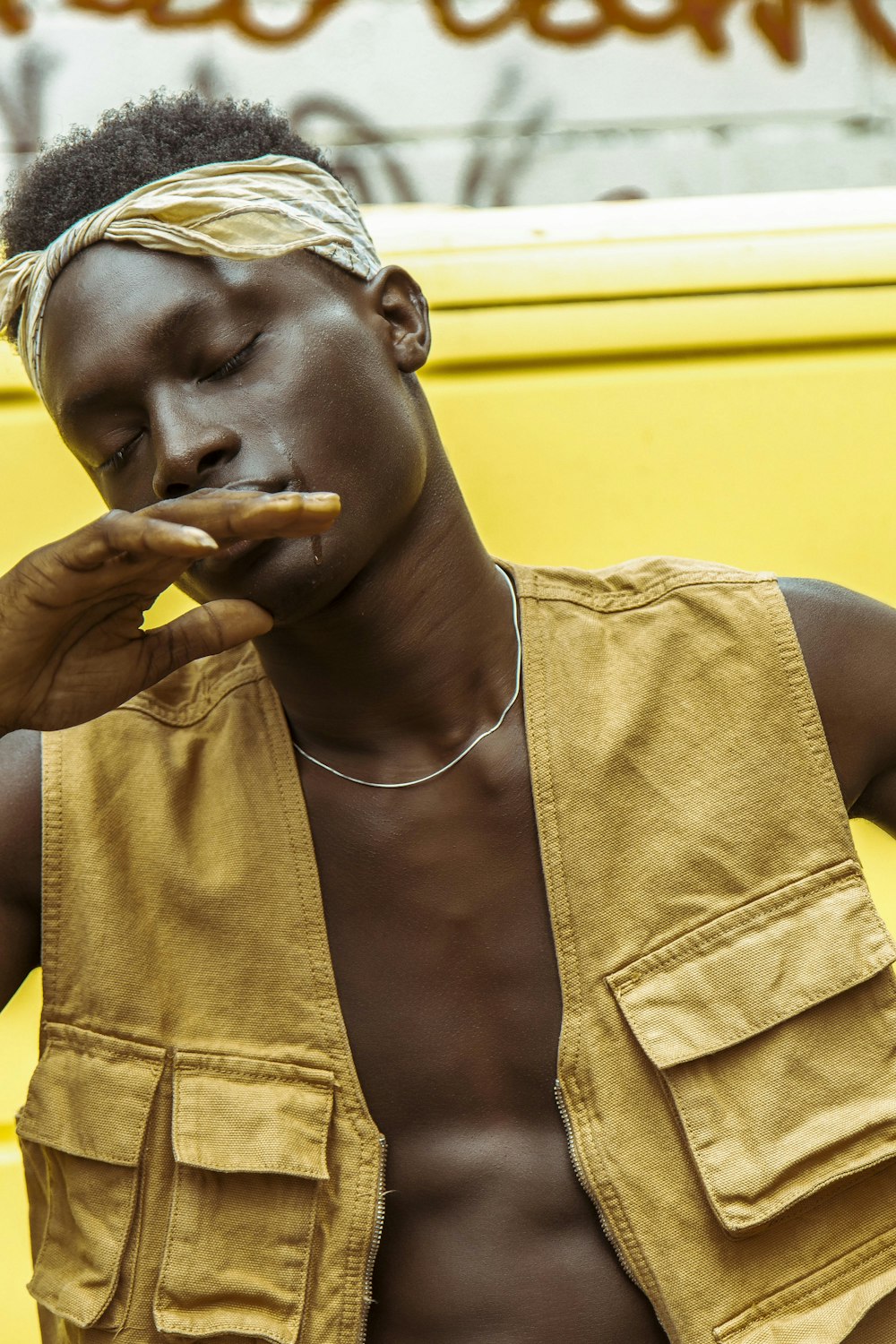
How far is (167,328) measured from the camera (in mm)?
1575

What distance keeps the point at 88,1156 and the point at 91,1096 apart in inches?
2.6

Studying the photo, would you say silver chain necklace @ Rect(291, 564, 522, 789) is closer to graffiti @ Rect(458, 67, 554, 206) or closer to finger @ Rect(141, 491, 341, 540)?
finger @ Rect(141, 491, 341, 540)

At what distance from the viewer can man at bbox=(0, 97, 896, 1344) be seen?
160 cm

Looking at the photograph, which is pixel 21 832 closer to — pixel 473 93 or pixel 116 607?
pixel 116 607

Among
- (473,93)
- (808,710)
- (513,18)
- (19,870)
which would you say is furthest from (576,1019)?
(513,18)

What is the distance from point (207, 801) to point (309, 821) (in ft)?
0.41

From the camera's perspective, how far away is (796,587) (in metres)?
1.83

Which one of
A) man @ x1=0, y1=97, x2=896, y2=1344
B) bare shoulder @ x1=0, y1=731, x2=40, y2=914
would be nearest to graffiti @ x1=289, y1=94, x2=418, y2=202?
man @ x1=0, y1=97, x2=896, y2=1344

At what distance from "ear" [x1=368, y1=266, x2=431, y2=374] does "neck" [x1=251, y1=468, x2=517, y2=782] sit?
0.52 feet

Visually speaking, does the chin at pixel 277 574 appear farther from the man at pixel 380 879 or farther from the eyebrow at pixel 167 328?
the eyebrow at pixel 167 328

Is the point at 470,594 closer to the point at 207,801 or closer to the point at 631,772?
the point at 631,772

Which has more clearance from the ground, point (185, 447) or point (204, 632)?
point (185, 447)

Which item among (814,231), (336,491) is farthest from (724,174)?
(336,491)

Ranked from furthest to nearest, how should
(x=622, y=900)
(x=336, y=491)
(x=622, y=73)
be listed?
(x=622, y=73) < (x=622, y=900) < (x=336, y=491)
